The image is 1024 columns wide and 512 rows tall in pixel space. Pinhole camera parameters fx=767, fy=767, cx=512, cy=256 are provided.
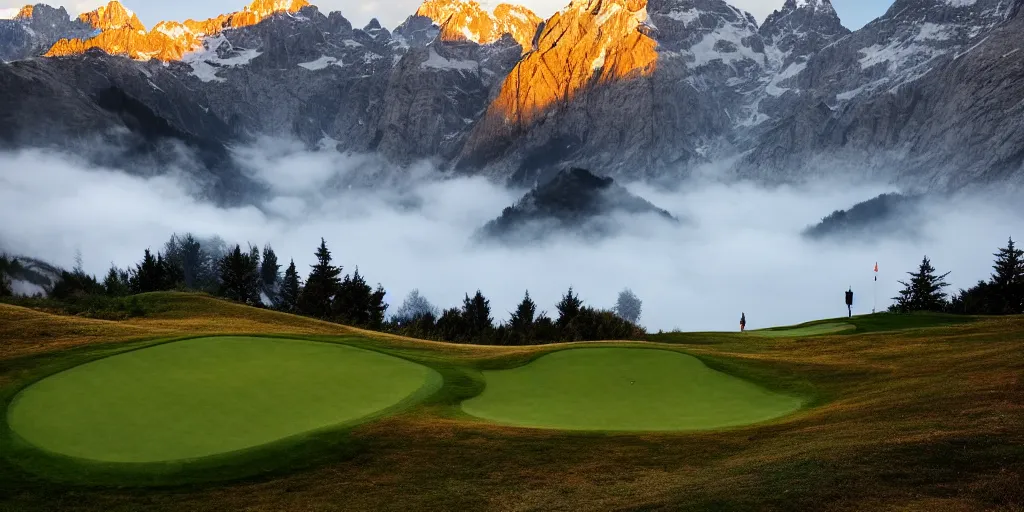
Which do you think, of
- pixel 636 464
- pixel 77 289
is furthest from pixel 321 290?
pixel 636 464

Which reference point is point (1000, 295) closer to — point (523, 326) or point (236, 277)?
point (523, 326)

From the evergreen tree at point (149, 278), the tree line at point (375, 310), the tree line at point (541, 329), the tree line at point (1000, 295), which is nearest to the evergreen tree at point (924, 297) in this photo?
the tree line at point (1000, 295)

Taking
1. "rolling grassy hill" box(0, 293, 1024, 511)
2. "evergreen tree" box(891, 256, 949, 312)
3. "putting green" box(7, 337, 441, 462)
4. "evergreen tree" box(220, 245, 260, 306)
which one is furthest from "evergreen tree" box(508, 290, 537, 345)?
"evergreen tree" box(891, 256, 949, 312)

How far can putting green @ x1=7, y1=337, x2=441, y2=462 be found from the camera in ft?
53.0

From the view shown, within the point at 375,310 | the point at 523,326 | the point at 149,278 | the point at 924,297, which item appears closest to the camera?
the point at 523,326

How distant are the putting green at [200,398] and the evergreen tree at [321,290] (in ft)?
163

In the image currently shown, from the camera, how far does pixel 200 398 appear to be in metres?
18.8

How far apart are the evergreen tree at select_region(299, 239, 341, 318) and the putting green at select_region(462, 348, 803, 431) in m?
51.1

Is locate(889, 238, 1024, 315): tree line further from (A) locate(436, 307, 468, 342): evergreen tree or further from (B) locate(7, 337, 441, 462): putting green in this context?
(B) locate(7, 337, 441, 462): putting green

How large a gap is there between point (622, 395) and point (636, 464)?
259 inches

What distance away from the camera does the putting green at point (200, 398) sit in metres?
16.1

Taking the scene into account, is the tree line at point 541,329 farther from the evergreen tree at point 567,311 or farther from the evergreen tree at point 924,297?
the evergreen tree at point 924,297

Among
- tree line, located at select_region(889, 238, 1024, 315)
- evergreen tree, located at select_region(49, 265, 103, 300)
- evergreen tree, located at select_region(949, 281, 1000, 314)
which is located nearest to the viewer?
evergreen tree, located at select_region(49, 265, 103, 300)

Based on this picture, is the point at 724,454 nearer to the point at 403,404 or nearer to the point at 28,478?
the point at 403,404
